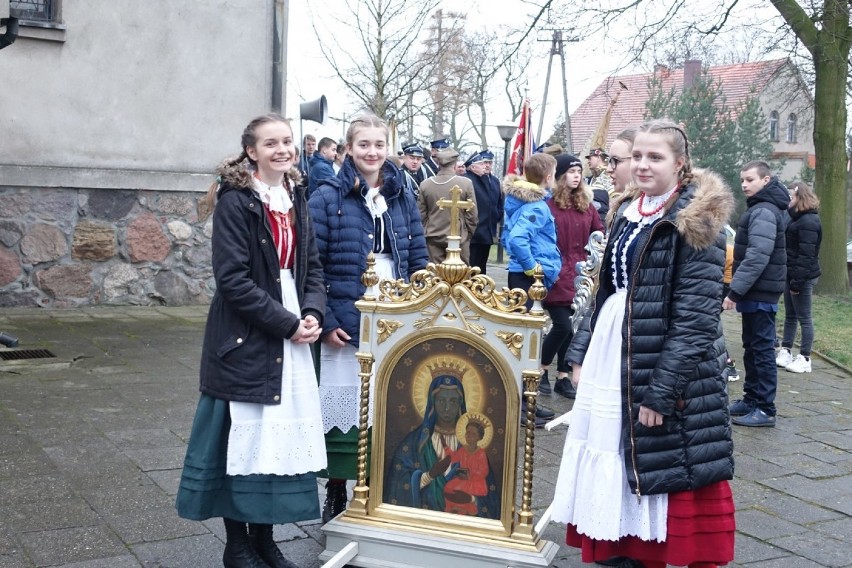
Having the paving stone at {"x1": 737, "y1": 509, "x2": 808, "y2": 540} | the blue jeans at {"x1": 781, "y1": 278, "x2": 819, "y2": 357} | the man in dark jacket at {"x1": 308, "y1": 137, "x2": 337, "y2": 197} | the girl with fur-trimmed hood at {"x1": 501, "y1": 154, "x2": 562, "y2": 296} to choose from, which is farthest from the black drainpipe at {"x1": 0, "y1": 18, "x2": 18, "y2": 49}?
the blue jeans at {"x1": 781, "y1": 278, "x2": 819, "y2": 357}

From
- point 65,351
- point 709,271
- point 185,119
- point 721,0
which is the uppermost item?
point 721,0

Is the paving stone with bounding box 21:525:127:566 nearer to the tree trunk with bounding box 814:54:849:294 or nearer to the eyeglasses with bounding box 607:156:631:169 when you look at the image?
the eyeglasses with bounding box 607:156:631:169

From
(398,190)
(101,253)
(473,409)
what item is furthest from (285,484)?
(101,253)

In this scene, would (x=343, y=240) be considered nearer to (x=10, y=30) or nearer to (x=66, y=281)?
(x=10, y=30)

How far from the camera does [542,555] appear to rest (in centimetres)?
392

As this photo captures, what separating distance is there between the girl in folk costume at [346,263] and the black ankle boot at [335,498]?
148 mm

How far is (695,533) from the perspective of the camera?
12.0 feet

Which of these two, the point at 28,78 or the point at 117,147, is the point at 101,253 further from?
the point at 28,78

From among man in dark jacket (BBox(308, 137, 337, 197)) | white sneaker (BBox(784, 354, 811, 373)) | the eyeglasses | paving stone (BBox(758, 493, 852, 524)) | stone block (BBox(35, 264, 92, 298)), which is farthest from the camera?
man in dark jacket (BBox(308, 137, 337, 197))

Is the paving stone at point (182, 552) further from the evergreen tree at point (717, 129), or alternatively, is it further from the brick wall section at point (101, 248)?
the evergreen tree at point (717, 129)

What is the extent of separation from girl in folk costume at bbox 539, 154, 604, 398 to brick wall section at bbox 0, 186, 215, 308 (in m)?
4.11

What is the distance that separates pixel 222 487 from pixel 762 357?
4705 mm

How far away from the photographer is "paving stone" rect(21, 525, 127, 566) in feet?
13.5

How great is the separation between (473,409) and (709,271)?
1095 millimetres
